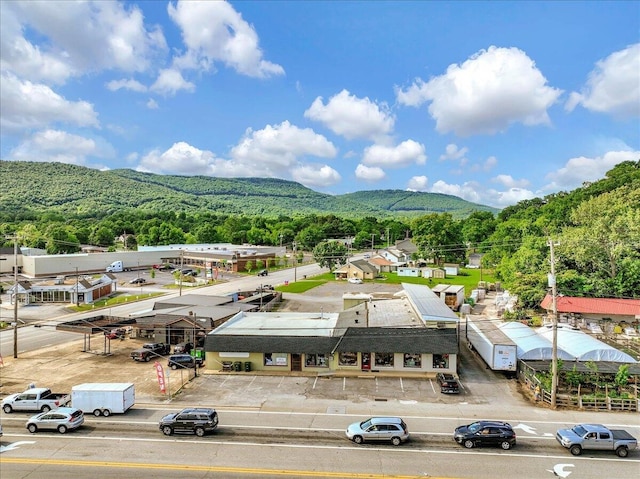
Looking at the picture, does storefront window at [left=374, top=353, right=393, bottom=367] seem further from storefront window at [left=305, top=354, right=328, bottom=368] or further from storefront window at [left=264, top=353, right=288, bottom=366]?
storefront window at [left=264, top=353, right=288, bottom=366]

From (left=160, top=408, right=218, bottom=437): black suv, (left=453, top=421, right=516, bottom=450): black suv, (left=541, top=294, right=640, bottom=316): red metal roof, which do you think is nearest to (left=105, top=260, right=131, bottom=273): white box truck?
(left=160, top=408, right=218, bottom=437): black suv

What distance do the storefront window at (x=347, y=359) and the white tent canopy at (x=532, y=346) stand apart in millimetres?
13818

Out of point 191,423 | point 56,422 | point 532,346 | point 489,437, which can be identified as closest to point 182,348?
point 56,422

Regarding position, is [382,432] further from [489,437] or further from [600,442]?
[600,442]

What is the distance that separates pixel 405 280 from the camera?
304 ft

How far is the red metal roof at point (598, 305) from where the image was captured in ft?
161

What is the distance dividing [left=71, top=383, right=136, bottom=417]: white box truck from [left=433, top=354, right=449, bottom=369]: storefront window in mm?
23421

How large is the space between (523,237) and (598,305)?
41.0 m

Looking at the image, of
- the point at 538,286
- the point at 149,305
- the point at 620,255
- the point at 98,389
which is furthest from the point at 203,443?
the point at 620,255

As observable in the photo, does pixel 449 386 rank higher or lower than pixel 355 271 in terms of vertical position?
lower

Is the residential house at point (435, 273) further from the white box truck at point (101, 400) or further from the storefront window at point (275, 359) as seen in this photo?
the white box truck at point (101, 400)

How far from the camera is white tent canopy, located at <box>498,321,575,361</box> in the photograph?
34.4 meters

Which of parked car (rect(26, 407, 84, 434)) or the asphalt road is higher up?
parked car (rect(26, 407, 84, 434))

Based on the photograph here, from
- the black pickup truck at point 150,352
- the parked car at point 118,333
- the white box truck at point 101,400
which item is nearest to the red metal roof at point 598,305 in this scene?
the black pickup truck at point 150,352
